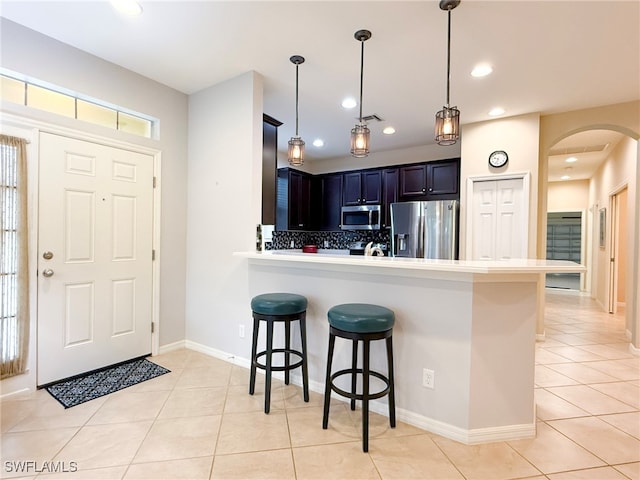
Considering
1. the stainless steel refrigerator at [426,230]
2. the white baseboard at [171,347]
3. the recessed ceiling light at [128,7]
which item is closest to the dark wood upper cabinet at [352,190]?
the stainless steel refrigerator at [426,230]

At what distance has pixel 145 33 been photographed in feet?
7.76

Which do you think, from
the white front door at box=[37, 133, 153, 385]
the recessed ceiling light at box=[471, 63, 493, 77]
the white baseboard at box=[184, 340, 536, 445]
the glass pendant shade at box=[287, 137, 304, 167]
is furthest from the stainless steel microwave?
the white baseboard at box=[184, 340, 536, 445]

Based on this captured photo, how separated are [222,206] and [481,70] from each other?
270 centimetres

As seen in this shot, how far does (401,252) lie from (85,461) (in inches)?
153

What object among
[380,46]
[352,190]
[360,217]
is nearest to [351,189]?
[352,190]

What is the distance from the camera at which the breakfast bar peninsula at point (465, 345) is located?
1.90 metres

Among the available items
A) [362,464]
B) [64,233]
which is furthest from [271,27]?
[362,464]

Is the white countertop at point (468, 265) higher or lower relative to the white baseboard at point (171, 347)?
higher

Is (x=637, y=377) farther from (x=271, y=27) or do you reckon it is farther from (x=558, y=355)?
(x=271, y=27)

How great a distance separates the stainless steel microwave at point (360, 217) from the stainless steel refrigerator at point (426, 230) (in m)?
0.57

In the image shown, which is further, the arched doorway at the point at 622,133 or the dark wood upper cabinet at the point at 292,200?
the dark wood upper cabinet at the point at 292,200

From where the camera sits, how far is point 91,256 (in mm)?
2738

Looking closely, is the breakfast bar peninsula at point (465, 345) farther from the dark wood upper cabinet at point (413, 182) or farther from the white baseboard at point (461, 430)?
the dark wood upper cabinet at point (413, 182)

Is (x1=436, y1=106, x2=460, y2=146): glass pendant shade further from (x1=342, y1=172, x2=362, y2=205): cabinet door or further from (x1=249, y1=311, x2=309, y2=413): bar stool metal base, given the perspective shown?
(x1=342, y1=172, x2=362, y2=205): cabinet door
